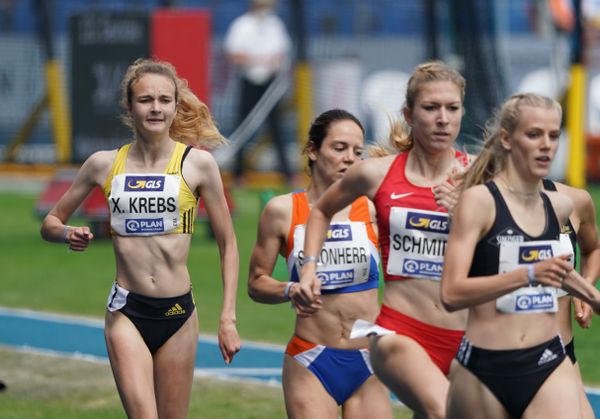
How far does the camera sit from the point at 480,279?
5.71m

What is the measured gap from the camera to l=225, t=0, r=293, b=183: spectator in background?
25.4 meters

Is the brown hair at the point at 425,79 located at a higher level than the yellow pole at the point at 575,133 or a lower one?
higher

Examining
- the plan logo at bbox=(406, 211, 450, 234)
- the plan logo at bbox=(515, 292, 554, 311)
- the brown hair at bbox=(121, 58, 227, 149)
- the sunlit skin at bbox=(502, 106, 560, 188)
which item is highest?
the sunlit skin at bbox=(502, 106, 560, 188)

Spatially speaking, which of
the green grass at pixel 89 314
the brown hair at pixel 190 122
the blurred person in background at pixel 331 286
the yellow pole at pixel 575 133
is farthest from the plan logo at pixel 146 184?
the yellow pole at pixel 575 133

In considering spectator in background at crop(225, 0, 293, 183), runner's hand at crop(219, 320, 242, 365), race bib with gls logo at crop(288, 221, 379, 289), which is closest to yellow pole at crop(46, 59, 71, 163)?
spectator in background at crop(225, 0, 293, 183)

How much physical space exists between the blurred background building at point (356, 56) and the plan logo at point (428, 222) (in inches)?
602

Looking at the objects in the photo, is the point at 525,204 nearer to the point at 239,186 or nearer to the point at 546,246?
the point at 546,246

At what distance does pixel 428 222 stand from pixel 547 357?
0.99 metres

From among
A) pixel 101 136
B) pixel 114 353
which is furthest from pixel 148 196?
pixel 101 136

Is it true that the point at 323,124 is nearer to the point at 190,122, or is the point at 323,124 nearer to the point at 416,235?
the point at 190,122

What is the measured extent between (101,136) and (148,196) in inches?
505

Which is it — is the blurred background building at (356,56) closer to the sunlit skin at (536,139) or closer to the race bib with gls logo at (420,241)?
the race bib with gls logo at (420,241)

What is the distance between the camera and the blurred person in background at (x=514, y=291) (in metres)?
5.81

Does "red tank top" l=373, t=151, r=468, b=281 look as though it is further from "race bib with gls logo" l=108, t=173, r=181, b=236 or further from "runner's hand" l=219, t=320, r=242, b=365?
"race bib with gls logo" l=108, t=173, r=181, b=236
